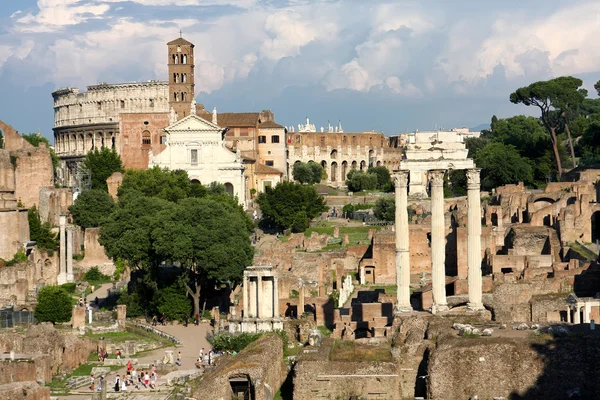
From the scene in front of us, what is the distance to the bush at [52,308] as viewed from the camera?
5219 cm

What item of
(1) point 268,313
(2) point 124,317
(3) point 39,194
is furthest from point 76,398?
(3) point 39,194

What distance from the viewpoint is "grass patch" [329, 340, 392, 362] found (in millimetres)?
33438

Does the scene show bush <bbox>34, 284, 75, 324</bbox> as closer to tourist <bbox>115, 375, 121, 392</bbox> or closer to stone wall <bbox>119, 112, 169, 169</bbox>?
tourist <bbox>115, 375, 121, 392</bbox>

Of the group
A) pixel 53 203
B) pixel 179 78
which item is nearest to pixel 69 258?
pixel 53 203

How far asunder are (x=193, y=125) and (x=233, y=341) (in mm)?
52836

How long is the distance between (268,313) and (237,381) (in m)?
13.6

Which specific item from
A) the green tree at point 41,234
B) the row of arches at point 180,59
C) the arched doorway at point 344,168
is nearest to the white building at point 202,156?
the row of arches at point 180,59

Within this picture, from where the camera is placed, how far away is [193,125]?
9544cm

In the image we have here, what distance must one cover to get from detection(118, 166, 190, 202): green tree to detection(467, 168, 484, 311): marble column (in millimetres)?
37798

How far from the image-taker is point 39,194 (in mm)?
76625

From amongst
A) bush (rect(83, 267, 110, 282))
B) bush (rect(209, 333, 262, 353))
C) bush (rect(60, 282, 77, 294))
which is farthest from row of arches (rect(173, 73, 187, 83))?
bush (rect(209, 333, 262, 353))

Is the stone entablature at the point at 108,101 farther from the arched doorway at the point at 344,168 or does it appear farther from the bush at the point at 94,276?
the bush at the point at 94,276

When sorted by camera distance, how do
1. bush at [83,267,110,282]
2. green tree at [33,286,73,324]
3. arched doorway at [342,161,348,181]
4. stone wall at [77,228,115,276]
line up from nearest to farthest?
1. green tree at [33,286,73,324]
2. bush at [83,267,110,282]
3. stone wall at [77,228,115,276]
4. arched doorway at [342,161,348,181]

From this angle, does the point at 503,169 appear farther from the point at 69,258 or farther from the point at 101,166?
the point at 69,258
